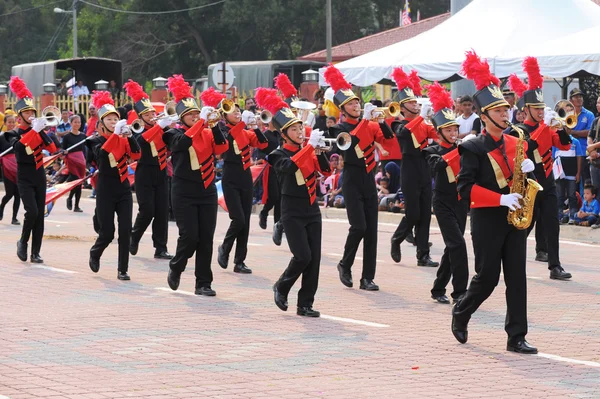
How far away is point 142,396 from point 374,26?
57.6 metres

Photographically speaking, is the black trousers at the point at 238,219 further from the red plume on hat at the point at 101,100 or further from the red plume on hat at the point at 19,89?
the red plume on hat at the point at 19,89

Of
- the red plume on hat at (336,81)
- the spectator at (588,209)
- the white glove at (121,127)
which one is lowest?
the spectator at (588,209)

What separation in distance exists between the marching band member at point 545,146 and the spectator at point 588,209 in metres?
3.98

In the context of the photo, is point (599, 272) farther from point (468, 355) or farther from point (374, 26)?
point (374, 26)

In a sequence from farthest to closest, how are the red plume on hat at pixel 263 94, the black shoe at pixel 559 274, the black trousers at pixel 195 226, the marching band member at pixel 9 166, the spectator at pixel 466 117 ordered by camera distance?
the marching band member at pixel 9 166
the spectator at pixel 466 117
the black shoe at pixel 559 274
the black trousers at pixel 195 226
the red plume on hat at pixel 263 94

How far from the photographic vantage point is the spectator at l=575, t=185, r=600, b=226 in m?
17.6

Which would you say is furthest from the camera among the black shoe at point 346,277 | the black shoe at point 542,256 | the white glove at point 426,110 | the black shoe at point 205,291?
the black shoe at point 542,256

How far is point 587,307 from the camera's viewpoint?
38.0 ft

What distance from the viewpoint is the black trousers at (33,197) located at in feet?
48.4

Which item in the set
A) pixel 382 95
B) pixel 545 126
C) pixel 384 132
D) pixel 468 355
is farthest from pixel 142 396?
pixel 382 95


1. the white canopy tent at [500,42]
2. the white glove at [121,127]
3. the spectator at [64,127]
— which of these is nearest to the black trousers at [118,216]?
the white glove at [121,127]

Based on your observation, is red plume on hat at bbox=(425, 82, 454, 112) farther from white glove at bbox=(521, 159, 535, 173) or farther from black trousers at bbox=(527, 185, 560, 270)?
white glove at bbox=(521, 159, 535, 173)

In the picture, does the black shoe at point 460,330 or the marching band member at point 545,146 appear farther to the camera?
the marching band member at point 545,146

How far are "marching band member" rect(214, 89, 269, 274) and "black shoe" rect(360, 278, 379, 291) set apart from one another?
6.38 ft
